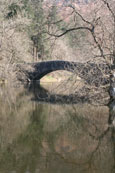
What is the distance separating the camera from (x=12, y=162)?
6.76m

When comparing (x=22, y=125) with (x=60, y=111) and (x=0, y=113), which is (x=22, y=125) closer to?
(x=0, y=113)

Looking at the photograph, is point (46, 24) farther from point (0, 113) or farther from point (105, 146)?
point (105, 146)

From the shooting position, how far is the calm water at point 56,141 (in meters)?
6.65

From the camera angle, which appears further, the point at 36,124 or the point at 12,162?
the point at 36,124

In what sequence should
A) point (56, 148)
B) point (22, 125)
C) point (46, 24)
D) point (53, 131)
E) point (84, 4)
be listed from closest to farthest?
point (56, 148) → point (53, 131) → point (22, 125) → point (84, 4) → point (46, 24)

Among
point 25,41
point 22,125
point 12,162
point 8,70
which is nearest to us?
point 12,162

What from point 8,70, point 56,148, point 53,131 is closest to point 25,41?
point 8,70

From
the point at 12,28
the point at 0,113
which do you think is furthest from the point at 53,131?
the point at 12,28

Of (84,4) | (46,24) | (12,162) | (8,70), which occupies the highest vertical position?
(84,4)

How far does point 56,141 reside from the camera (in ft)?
27.8

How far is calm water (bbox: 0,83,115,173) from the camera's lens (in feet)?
21.8

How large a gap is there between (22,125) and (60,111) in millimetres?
3154

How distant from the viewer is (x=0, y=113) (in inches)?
480

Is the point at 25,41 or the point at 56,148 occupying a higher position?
the point at 25,41
